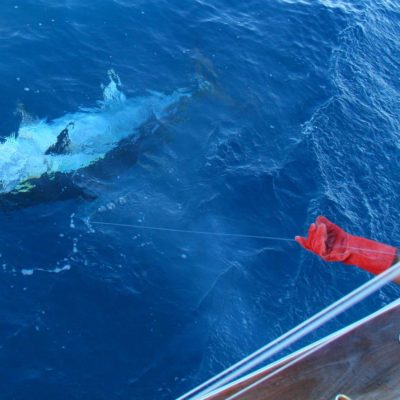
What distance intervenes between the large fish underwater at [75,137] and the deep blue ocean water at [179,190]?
0.10 m

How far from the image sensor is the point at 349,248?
5062 millimetres

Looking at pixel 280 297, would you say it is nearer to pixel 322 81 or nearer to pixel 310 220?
pixel 310 220

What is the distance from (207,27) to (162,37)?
184cm

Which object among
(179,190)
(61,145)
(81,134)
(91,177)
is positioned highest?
(81,134)

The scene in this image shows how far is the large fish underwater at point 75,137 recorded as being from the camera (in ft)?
32.7

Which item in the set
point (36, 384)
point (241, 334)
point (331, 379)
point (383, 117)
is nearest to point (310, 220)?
point (241, 334)

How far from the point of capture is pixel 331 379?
353cm

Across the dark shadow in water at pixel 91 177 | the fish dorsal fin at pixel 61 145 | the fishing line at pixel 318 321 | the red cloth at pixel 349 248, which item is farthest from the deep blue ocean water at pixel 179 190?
the fishing line at pixel 318 321

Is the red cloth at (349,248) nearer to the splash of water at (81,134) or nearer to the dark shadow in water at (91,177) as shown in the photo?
the dark shadow in water at (91,177)

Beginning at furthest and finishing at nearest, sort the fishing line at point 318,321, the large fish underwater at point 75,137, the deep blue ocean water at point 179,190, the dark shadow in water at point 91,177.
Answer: the large fish underwater at point 75,137 < the dark shadow in water at point 91,177 < the deep blue ocean water at point 179,190 < the fishing line at point 318,321

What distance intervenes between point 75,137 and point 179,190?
2.70m

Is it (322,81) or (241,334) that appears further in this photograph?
(322,81)

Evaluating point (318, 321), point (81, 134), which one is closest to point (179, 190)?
point (81, 134)

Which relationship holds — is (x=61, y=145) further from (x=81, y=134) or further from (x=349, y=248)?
(x=349, y=248)
